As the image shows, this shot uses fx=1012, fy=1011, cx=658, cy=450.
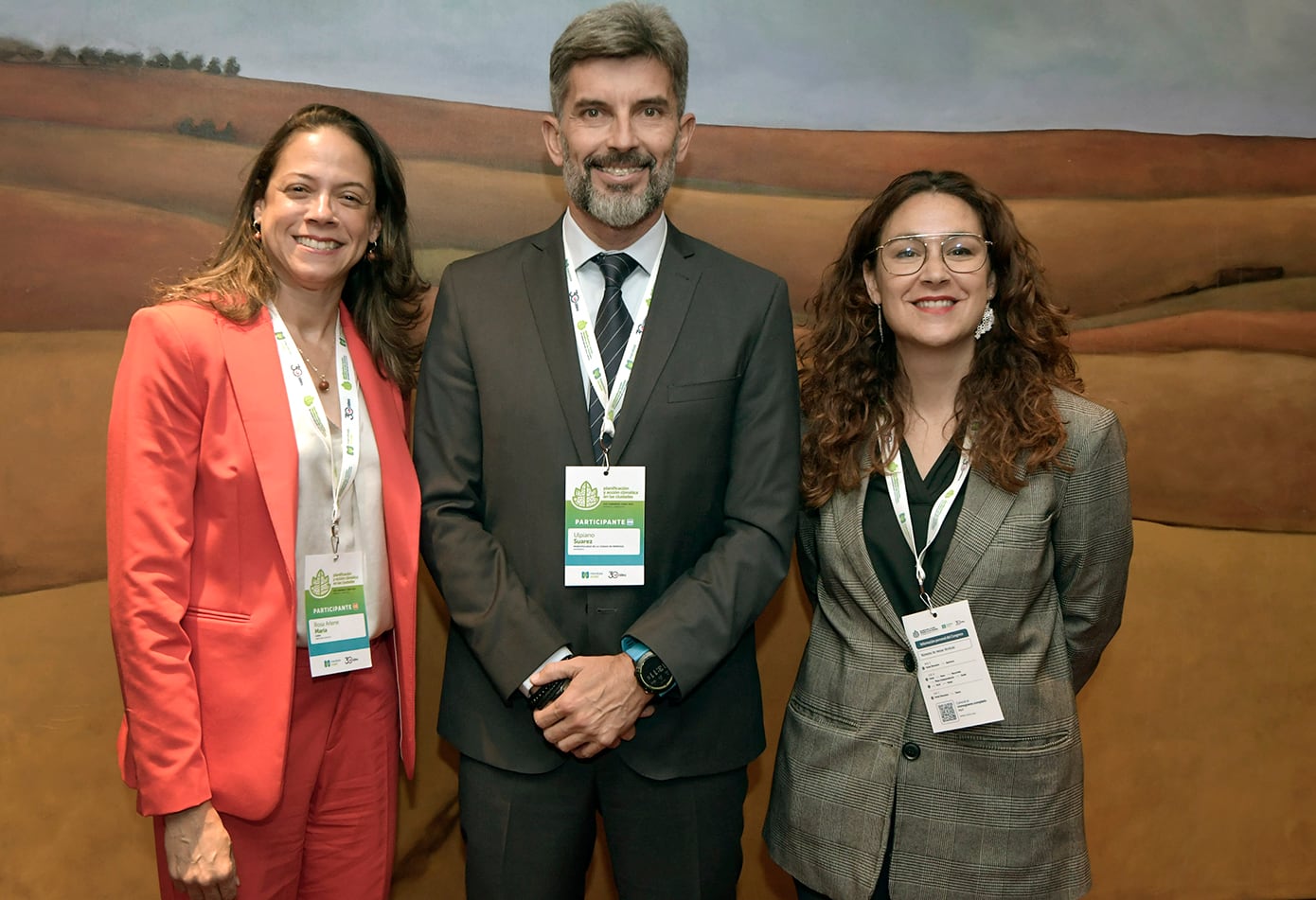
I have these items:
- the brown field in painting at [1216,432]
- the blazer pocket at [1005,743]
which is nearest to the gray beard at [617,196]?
the blazer pocket at [1005,743]

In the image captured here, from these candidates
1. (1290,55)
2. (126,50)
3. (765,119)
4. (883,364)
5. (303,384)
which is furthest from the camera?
(1290,55)

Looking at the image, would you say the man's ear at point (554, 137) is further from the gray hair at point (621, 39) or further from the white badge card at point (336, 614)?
the white badge card at point (336, 614)

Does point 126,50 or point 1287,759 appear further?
point 1287,759

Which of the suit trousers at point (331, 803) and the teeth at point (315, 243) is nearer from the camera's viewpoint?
the suit trousers at point (331, 803)

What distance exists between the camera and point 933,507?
1985 millimetres

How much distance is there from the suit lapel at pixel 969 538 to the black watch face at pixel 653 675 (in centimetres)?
53

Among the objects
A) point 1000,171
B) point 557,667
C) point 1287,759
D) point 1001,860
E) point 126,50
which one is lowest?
point 1287,759

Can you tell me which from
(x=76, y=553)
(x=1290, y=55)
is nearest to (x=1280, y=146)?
(x=1290, y=55)

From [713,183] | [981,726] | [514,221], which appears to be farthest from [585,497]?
[713,183]

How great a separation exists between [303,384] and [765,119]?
165 cm

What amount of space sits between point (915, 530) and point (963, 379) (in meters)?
0.35

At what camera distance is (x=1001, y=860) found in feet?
6.15

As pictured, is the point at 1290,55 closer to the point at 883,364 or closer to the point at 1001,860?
the point at 883,364

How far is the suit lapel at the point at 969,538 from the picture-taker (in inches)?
75.1
